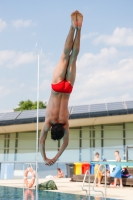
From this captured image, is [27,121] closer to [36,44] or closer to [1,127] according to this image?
[1,127]

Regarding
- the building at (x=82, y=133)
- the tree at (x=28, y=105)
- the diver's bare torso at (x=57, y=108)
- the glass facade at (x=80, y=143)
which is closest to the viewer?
the diver's bare torso at (x=57, y=108)

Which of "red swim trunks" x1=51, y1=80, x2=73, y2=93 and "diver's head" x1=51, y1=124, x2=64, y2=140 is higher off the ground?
"red swim trunks" x1=51, y1=80, x2=73, y2=93

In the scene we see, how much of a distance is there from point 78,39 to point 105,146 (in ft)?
57.0

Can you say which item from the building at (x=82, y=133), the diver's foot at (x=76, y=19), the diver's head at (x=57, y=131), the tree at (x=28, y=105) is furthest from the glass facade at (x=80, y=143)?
the tree at (x=28, y=105)

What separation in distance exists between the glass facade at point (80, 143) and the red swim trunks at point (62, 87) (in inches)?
605

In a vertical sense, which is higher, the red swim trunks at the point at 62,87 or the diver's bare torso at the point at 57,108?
the red swim trunks at the point at 62,87

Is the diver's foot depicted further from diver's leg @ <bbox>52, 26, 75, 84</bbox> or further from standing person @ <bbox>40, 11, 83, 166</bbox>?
diver's leg @ <bbox>52, 26, 75, 84</bbox>

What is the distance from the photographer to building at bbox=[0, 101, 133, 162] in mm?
20609

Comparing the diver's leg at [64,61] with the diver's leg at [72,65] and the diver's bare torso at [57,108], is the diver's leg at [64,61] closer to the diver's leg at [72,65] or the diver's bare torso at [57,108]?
the diver's leg at [72,65]

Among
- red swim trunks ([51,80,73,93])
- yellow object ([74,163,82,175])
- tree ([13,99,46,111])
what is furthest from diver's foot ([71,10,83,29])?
tree ([13,99,46,111])

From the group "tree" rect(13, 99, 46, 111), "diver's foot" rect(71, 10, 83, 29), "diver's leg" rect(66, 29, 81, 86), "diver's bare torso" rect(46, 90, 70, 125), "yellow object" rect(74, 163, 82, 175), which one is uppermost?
"tree" rect(13, 99, 46, 111)

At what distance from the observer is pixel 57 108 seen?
20.5 ft

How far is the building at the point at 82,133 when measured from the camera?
20.6 m

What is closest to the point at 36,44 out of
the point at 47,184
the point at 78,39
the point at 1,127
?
the point at 78,39
